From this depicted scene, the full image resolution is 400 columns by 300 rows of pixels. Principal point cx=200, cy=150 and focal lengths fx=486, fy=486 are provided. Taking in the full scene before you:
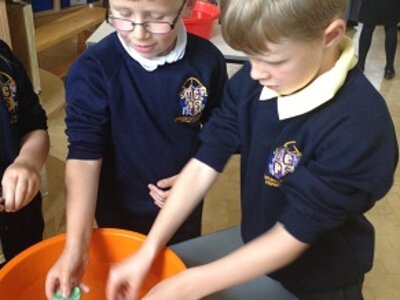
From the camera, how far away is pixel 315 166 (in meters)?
0.59

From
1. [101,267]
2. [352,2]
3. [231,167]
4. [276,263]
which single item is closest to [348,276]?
[276,263]

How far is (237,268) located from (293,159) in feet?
0.52

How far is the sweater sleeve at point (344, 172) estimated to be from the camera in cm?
56

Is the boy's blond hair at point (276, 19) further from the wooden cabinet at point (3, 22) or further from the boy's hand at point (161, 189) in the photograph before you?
the wooden cabinet at point (3, 22)

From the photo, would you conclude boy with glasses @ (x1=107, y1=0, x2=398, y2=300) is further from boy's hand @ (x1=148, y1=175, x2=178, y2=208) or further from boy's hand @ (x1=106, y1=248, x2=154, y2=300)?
boy's hand @ (x1=148, y1=175, x2=178, y2=208)

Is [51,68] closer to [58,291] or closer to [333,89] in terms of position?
[58,291]

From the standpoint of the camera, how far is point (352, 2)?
289 cm

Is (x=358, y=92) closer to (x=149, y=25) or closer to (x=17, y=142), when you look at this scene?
(x=149, y=25)

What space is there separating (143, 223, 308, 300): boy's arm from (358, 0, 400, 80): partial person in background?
2130mm

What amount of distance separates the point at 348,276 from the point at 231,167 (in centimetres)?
131

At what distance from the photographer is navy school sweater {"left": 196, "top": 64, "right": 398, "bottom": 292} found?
562 mm

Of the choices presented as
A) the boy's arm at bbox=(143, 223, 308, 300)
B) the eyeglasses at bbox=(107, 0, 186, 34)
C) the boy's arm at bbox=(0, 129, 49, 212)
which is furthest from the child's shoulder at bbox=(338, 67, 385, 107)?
the boy's arm at bbox=(0, 129, 49, 212)

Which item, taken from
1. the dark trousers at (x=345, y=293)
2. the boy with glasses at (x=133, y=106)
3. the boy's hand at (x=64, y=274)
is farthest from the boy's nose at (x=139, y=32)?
the dark trousers at (x=345, y=293)

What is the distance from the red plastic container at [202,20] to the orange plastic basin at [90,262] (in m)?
0.75
